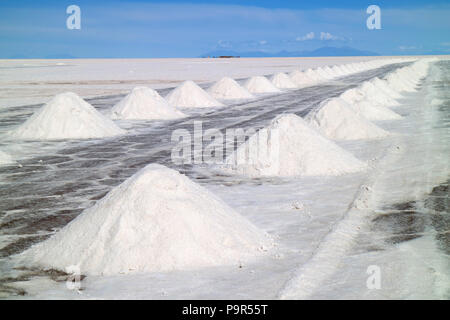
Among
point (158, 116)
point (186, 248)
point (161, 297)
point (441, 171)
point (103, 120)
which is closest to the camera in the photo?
point (161, 297)

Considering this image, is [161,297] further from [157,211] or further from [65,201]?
[65,201]

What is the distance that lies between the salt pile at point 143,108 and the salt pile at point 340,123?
7.44 meters

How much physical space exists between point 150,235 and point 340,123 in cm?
982

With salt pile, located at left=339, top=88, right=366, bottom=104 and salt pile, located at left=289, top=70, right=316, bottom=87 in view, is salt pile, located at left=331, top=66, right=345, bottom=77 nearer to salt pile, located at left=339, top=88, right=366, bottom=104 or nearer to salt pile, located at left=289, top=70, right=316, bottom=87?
salt pile, located at left=289, top=70, right=316, bottom=87

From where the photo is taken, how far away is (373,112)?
1911cm

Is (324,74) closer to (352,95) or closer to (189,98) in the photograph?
(189,98)

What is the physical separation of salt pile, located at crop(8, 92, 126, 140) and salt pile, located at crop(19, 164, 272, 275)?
998 cm

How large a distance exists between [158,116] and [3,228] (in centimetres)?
1363

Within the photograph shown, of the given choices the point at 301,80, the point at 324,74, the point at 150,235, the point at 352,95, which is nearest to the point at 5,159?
the point at 150,235

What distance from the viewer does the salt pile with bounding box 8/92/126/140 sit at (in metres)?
15.8

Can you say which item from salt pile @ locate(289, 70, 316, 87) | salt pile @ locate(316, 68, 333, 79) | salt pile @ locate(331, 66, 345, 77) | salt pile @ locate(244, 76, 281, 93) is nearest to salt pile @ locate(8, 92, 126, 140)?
salt pile @ locate(244, 76, 281, 93)

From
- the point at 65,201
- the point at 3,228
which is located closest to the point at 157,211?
the point at 3,228

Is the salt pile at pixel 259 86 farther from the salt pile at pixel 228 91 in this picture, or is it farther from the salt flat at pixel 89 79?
the salt flat at pixel 89 79

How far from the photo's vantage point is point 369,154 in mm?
12297
